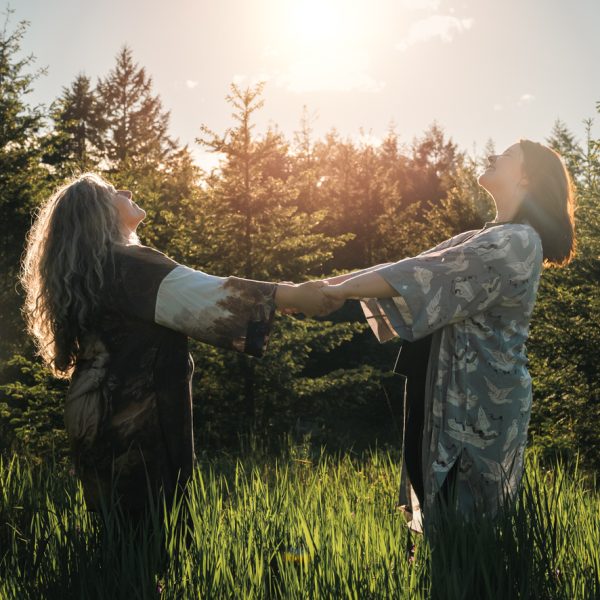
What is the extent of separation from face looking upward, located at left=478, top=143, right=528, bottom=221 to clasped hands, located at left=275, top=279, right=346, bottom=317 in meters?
0.72

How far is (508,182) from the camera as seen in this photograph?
267cm

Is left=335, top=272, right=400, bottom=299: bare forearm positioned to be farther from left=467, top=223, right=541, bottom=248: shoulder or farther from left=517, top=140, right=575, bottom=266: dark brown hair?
left=517, top=140, right=575, bottom=266: dark brown hair

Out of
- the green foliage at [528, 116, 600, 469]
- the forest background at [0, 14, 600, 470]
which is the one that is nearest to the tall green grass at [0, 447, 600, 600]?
the forest background at [0, 14, 600, 470]

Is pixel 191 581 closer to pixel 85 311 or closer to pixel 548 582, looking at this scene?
pixel 85 311

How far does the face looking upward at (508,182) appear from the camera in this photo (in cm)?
264

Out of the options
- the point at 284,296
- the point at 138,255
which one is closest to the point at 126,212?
the point at 138,255

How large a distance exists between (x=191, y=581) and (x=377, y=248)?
1320cm

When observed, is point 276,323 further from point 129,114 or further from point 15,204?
point 129,114

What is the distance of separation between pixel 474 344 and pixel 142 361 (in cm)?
113

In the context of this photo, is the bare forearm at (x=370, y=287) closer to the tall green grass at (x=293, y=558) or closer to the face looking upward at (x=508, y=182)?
the face looking upward at (x=508, y=182)

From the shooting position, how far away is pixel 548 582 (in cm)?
217

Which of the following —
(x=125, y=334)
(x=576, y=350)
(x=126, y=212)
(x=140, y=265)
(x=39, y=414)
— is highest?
(x=126, y=212)

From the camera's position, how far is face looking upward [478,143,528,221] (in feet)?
8.67

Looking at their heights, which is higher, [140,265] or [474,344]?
[140,265]
